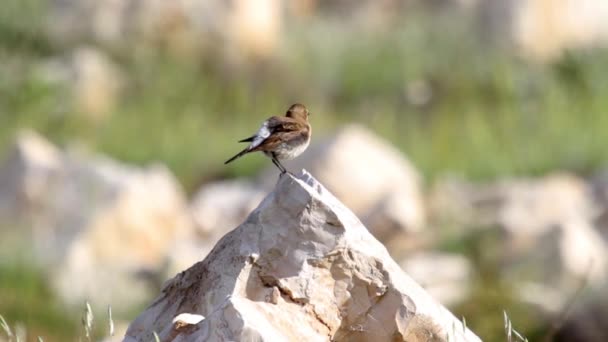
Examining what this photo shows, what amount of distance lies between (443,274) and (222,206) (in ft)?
10.1

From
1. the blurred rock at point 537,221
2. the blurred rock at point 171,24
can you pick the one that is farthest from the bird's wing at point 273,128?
the blurred rock at point 171,24

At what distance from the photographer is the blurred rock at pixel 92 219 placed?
11703 mm

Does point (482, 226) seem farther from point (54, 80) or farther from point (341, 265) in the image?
point (341, 265)

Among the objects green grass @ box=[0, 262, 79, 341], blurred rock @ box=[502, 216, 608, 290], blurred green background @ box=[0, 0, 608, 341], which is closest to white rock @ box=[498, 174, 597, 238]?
blurred rock @ box=[502, 216, 608, 290]

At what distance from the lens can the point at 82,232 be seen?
476 inches

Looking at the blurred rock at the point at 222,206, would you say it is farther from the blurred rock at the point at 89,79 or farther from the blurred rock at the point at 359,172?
the blurred rock at the point at 89,79

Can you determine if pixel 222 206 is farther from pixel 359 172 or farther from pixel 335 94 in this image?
pixel 335 94

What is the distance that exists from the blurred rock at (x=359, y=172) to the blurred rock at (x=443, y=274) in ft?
1.39

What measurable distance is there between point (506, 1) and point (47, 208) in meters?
9.25

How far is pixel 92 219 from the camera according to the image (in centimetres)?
1218

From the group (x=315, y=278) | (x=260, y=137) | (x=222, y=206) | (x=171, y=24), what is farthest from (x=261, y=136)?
(x=171, y=24)

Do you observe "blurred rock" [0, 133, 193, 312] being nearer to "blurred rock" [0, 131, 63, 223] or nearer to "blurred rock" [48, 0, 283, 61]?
"blurred rock" [0, 131, 63, 223]

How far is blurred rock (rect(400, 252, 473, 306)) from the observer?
36.0 ft

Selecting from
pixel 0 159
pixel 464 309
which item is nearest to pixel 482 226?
pixel 464 309
